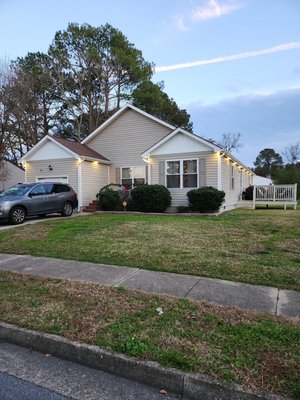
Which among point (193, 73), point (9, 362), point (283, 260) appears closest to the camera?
point (9, 362)

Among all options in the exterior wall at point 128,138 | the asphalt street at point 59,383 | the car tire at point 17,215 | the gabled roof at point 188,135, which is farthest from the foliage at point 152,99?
the asphalt street at point 59,383

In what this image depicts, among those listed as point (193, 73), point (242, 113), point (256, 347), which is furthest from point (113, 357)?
point (242, 113)

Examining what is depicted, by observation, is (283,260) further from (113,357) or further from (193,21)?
(193,21)

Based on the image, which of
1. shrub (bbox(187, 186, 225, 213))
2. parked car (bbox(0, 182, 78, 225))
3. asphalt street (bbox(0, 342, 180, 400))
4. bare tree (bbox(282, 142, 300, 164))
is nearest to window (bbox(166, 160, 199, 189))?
shrub (bbox(187, 186, 225, 213))

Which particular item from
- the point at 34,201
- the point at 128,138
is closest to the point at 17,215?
the point at 34,201

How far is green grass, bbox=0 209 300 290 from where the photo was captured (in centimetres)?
536

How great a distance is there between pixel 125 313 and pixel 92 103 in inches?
1158

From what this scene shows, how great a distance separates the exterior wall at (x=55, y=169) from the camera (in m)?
17.2

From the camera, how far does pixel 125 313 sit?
12.0 feet

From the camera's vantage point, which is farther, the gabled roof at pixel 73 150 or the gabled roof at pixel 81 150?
the gabled roof at pixel 81 150

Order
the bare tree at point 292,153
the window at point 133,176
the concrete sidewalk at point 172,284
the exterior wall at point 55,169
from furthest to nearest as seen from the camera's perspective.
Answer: the bare tree at point 292,153, the window at point 133,176, the exterior wall at point 55,169, the concrete sidewalk at point 172,284

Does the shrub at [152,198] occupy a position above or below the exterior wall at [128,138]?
below

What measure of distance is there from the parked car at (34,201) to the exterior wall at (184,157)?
4333 mm

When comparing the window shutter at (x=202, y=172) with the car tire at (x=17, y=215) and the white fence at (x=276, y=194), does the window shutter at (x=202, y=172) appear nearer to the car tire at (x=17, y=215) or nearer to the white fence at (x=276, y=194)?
the white fence at (x=276, y=194)
